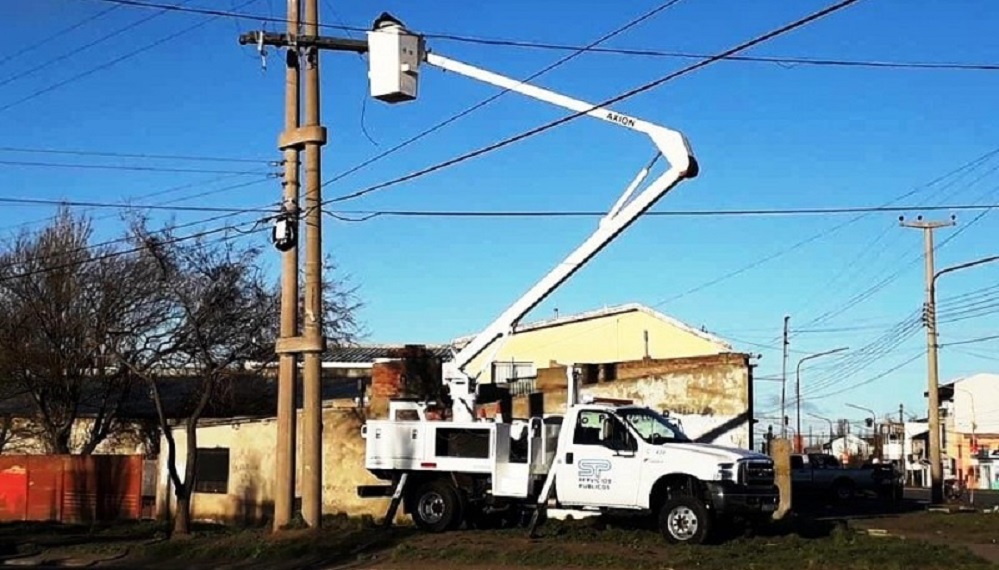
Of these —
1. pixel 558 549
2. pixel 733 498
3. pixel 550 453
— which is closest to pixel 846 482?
pixel 550 453

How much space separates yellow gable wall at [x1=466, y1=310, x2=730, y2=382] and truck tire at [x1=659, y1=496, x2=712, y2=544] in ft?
122

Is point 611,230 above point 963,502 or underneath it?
above

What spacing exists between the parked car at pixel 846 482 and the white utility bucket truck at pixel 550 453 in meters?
23.9

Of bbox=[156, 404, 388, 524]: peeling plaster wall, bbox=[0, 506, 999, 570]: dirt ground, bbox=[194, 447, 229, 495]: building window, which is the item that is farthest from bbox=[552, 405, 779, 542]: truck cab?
bbox=[194, 447, 229, 495]: building window

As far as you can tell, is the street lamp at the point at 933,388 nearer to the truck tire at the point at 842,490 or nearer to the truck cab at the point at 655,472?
the truck tire at the point at 842,490

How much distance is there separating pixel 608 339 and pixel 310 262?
40.6 metres

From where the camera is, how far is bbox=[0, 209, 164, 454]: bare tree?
3797cm

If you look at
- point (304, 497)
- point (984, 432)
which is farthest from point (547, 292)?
point (984, 432)

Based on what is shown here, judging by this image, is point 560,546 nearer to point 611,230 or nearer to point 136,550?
point 611,230

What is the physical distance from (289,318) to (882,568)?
11.4m

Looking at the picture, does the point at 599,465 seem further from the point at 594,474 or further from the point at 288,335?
the point at 288,335

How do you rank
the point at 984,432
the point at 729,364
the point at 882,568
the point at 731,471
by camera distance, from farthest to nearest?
1. the point at 984,432
2. the point at 729,364
3. the point at 731,471
4. the point at 882,568

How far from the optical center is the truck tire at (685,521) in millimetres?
19453

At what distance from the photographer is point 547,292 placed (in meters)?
22.8
